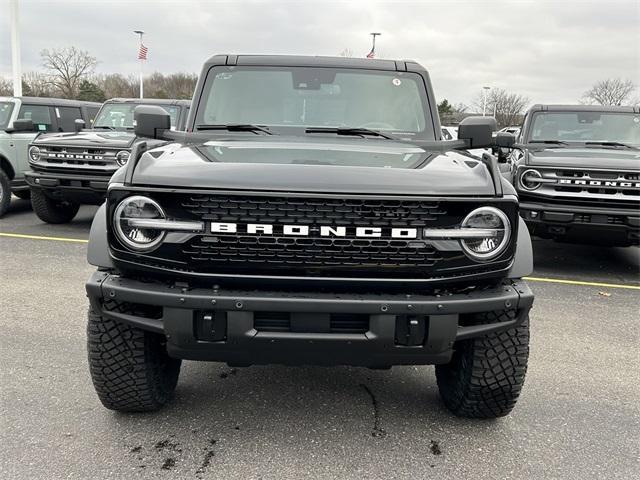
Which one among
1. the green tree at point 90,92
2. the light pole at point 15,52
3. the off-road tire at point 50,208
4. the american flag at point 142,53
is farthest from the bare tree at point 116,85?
the off-road tire at point 50,208

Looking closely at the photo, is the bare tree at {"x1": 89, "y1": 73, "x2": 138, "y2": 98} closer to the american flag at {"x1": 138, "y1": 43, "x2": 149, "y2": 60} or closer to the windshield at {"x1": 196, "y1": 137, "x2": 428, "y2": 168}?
the american flag at {"x1": 138, "y1": 43, "x2": 149, "y2": 60}

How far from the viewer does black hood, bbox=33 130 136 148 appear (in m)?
7.81

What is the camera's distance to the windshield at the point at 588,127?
23.9 feet

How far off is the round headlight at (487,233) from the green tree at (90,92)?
143 feet

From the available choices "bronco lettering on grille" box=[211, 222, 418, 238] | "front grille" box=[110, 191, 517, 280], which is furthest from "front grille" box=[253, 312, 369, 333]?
"bronco lettering on grille" box=[211, 222, 418, 238]

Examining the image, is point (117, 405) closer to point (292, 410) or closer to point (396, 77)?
point (292, 410)

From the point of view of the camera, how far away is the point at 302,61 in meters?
4.00

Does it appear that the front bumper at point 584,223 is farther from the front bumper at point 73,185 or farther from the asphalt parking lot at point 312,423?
the front bumper at point 73,185

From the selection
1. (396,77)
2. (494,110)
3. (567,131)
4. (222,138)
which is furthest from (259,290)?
(494,110)

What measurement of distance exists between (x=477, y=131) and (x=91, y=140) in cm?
606

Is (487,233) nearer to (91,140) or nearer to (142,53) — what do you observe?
(91,140)

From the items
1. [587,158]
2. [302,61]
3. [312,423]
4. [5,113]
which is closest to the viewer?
[312,423]

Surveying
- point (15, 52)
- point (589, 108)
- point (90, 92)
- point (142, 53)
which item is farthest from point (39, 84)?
point (589, 108)

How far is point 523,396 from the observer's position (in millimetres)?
3396
